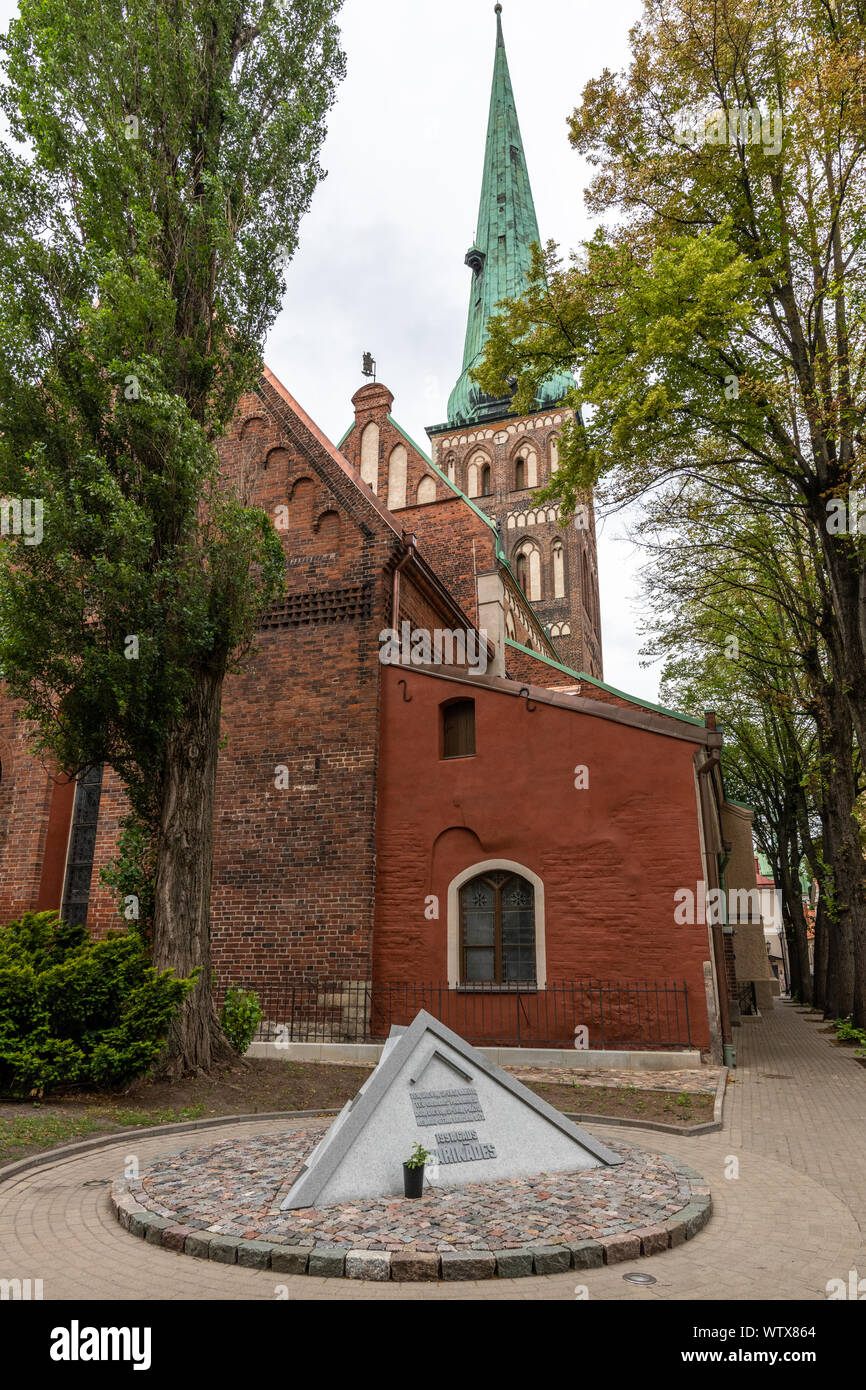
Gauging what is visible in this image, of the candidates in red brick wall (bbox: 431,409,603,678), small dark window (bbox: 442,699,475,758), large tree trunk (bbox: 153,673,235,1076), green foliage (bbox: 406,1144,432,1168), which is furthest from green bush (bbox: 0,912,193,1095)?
red brick wall (bbox: 431,409,603,678)

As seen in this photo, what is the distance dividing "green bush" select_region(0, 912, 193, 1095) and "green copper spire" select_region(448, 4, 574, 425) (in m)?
35.7

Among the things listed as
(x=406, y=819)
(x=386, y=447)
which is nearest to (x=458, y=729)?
(x=406, y=819)

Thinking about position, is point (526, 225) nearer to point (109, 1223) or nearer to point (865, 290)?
point (865, 290)

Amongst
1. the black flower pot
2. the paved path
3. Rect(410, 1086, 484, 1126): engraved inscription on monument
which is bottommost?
the paved path

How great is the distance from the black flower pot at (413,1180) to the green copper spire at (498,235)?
3845 centimetres

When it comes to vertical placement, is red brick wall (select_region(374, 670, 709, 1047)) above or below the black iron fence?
Result: above

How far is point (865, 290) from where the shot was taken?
1131 centimetres

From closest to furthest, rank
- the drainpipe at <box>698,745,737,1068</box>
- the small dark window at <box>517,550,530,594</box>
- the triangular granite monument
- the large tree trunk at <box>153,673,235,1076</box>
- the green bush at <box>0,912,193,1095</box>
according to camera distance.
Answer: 1. the triangular granite monument
2. the green bush at <box>0,912,193,1095</box>
3. the large tree trunk at <box>153,673,235,1076</box>
4. the drainpipe at <box>698,745,737,1068</box>
5. the small dark window at <box>517,550,530,594</box>

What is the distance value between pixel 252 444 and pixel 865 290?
10.9m

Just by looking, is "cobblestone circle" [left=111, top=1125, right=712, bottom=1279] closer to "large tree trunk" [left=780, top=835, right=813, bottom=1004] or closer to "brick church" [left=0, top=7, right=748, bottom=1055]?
"brick church" [left=0, top=7, right=748, bottom=1055]

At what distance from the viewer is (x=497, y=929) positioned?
42.5ft

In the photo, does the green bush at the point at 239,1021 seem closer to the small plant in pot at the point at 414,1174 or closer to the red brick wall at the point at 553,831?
the red brick wall at the point at 553,831

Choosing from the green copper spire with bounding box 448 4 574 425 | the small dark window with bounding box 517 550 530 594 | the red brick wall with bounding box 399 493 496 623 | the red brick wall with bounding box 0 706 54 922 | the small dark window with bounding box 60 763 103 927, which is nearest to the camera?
the red brick wall with bounding box 0 706 54 922

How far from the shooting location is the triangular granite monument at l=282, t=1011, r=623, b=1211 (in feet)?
16.9
